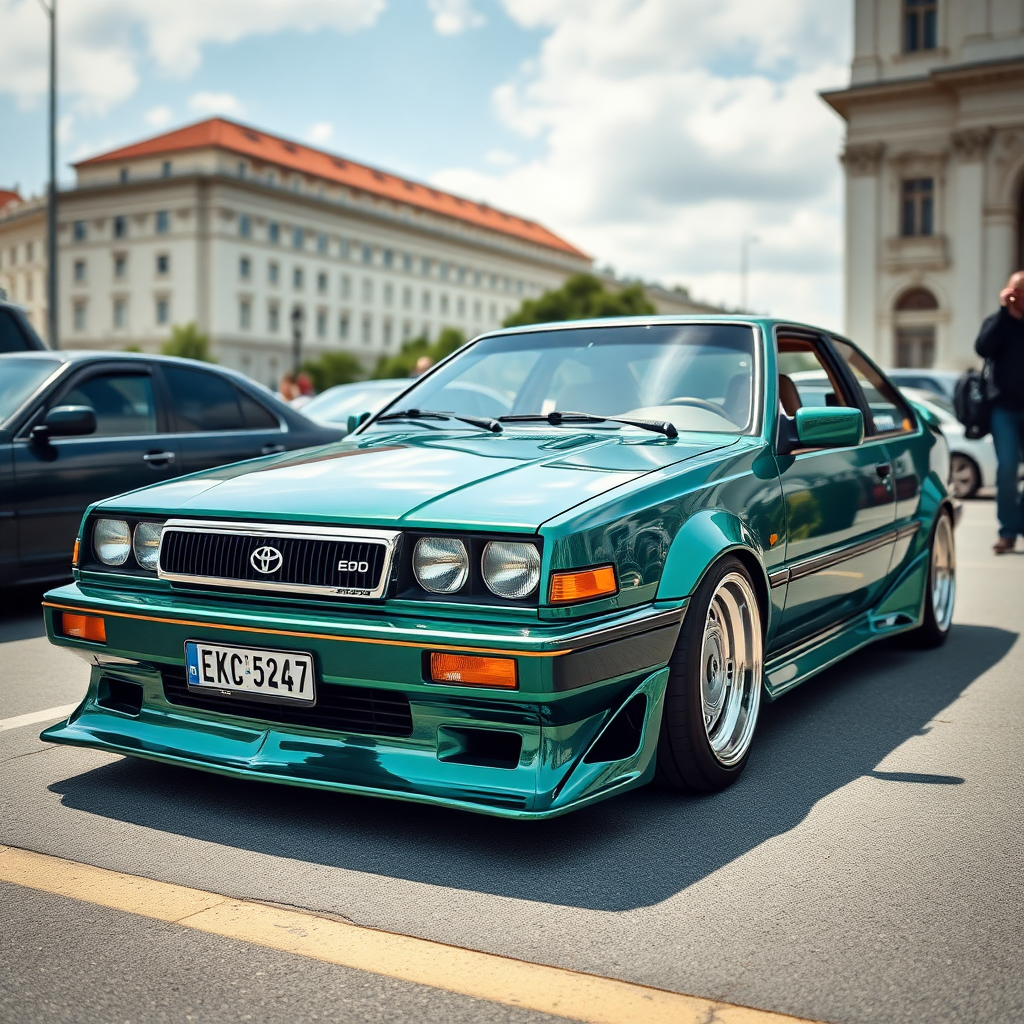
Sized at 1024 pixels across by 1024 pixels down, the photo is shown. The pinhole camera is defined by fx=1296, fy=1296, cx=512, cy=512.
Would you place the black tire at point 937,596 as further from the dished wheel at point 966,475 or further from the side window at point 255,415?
the dished wheel at point 966,475

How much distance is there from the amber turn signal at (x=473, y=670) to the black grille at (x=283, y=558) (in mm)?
271

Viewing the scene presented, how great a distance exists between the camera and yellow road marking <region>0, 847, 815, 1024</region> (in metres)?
2.33

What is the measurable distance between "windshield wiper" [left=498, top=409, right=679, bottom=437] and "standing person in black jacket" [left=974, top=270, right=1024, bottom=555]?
5.56m

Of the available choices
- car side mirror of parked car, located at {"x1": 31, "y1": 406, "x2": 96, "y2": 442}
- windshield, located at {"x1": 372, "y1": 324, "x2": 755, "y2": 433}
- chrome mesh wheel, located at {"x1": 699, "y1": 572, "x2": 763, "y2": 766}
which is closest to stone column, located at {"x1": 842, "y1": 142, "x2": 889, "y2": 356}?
car side mirror of parked car, located at {"x1": 31, "y1": 406, "x2": 96, "y2": 442}

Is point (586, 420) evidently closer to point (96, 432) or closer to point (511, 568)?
point (511, 568)

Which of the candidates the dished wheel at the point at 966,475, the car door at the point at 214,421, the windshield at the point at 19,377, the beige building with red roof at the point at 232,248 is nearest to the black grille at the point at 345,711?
the windshield at the point at 19,377

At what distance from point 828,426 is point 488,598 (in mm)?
1669

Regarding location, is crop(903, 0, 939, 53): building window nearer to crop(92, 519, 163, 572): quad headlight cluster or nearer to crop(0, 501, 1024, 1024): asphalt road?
crop(0, 501, 1024, 1024): asphalt road

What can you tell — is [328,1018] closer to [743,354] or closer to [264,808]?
[264,808]

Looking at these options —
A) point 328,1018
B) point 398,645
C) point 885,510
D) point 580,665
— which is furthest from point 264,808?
point 885,510

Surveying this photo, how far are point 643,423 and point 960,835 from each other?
1564 millimetres

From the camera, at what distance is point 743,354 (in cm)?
448

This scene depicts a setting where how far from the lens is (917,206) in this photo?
42594 mm

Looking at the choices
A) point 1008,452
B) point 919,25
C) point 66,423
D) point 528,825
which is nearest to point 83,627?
point 528,825
